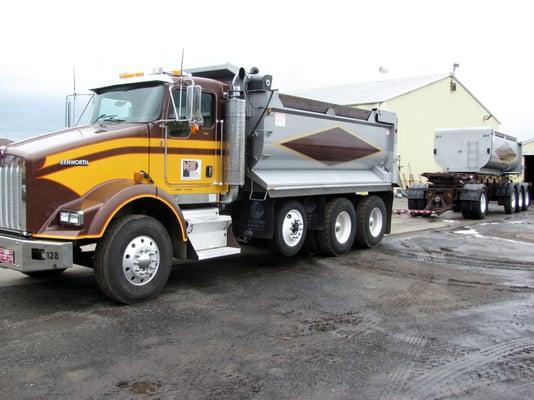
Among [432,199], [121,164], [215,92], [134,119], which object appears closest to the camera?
[121,164]

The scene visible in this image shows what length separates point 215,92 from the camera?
301 inches

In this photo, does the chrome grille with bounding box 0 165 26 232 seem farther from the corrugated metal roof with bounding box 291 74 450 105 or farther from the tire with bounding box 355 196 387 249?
the corrugated metal roof with bounding box 291 74 450 105

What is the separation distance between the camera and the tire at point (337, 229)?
985 cm

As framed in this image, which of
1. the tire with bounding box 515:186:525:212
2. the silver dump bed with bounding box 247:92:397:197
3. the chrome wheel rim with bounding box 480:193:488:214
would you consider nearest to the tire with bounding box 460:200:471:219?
the chrome wheel rim with bounding box 480:193:488:214

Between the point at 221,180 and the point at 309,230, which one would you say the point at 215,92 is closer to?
the point at 221,180

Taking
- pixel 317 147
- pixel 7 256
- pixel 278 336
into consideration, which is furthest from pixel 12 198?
pixel 317 147

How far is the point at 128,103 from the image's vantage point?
23.6 ft

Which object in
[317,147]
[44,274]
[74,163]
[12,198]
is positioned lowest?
[44,274]

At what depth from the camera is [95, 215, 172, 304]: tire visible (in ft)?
20.0

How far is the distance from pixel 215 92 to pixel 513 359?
501cm

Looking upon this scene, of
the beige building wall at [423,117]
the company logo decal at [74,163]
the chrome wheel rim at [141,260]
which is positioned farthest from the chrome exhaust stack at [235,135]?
the beige building wall at [423,117]

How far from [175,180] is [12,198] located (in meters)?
1.99

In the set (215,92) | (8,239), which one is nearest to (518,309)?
(215,92)

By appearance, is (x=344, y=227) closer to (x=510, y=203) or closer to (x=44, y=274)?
(x=44, y=274)
